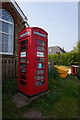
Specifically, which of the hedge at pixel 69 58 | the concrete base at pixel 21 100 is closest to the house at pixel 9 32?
the concrete base at pixel 21 100

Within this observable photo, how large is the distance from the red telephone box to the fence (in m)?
1.47

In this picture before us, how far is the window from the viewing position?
493 centimetres

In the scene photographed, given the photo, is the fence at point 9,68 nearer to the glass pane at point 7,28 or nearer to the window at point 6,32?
the window at point 6,32

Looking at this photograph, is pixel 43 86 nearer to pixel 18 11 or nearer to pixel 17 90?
pixel 17 90

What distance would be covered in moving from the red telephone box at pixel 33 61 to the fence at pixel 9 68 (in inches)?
57.8

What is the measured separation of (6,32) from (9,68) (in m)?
2.63

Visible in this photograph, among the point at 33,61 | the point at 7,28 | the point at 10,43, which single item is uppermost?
the point at 7,28

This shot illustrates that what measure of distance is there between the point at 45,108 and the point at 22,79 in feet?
4.26

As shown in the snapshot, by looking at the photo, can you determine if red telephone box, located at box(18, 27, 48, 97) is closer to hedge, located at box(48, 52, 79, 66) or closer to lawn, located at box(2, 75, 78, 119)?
lawn, located at box(2, 75, 78, 119)

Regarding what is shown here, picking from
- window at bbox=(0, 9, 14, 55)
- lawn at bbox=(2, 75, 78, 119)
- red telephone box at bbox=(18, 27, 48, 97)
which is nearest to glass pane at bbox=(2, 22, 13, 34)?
window at bbox=(0, 9, 14, 55)

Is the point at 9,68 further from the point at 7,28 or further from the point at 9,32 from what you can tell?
the point at 7,28

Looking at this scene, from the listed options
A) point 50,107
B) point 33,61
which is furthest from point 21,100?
point 33,61

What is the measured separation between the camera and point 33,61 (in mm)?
2652

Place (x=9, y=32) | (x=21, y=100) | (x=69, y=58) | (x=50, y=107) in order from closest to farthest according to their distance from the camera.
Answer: (x=50, y=107), (x=21, y=100), (x=9, y=32), (x=69, y=58)
